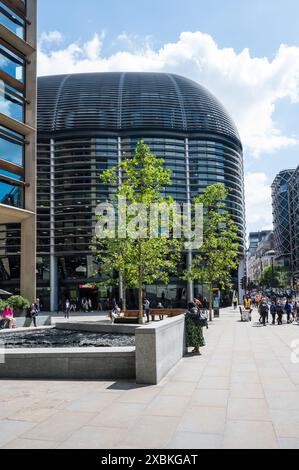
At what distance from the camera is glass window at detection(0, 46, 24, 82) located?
31297 millimetres

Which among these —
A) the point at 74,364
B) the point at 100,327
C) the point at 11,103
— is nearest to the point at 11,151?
the point at 11,103

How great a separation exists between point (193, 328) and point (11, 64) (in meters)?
28.7

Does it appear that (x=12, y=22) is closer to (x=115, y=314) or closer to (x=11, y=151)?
(x=11, y=151)

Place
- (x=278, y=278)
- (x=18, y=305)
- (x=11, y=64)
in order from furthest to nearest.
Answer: (x=278, y=278), (x=11, y=64), (x=18, y=305)

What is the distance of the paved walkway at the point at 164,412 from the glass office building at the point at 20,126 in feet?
79.9

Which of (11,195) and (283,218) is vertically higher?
(283,218)

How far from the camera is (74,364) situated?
353 inches

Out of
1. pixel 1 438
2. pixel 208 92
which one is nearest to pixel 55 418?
pixel 1 438

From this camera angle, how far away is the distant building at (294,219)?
126m

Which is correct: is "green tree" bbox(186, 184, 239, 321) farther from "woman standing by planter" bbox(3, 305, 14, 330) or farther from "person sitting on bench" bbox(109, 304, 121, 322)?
"woman standing by planter" bbox(3, 305, 14, 330)

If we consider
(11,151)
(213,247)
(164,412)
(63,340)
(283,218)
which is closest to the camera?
(164,412)

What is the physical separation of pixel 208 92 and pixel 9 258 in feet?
142

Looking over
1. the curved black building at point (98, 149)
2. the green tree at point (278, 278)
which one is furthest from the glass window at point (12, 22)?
the green tree at point (278, 278)
